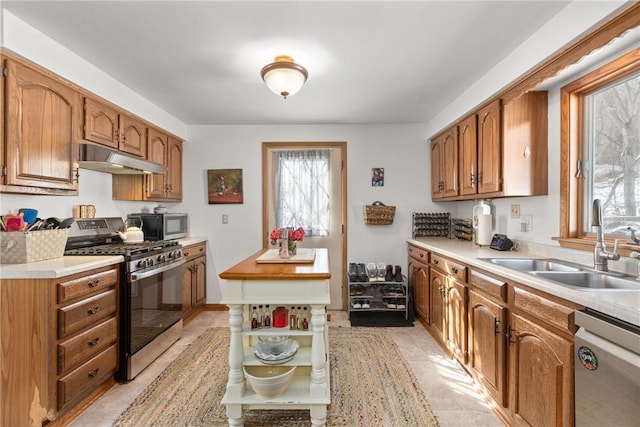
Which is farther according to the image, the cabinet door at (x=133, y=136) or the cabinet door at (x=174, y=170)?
the cabinet door at (x=174, y=170)

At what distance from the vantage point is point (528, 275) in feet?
5.00

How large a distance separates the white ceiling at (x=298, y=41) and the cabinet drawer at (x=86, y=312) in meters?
1.69

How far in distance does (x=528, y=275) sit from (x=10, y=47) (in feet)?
10.2

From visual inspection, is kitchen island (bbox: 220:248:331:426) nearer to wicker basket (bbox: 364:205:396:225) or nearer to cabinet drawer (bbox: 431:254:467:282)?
cabinet drawer (bbox: 431:254:467:282)

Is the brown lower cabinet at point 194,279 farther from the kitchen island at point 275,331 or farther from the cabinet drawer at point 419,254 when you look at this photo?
the cabinet drawer at point 419,254

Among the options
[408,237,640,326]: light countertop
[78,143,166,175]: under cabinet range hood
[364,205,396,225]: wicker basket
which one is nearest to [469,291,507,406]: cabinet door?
[408,237,640,326]: light countertop

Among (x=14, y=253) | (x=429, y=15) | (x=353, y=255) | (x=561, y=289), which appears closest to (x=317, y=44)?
(x=429, y=15)

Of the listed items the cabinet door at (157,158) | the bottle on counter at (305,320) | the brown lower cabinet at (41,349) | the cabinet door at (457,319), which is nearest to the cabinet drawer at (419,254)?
the cabinet door at (457,319)

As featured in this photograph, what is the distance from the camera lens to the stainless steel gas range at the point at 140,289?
217 centimetres

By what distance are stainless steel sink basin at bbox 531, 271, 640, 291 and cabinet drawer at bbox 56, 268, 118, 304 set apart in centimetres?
261

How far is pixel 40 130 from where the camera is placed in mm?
1922

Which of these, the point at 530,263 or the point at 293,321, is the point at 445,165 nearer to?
the point at 530,263

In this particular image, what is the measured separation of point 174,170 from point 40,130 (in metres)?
1.72

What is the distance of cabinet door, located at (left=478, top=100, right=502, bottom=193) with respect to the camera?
7.64ft
